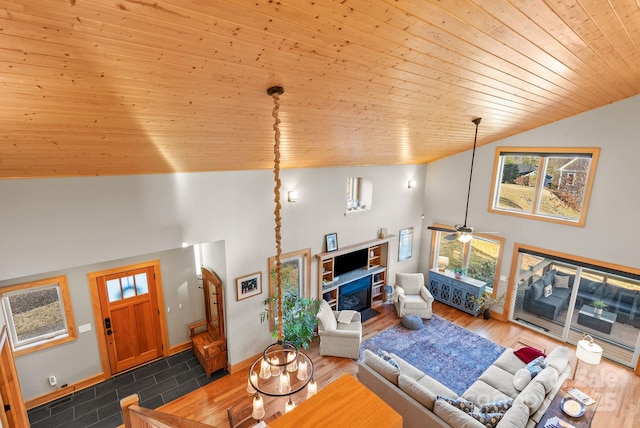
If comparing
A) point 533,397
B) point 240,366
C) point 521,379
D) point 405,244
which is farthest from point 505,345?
point 240,366

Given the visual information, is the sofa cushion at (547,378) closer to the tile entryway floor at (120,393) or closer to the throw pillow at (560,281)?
the throw pillow at (560,281)

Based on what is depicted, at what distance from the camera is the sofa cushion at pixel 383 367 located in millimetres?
4547

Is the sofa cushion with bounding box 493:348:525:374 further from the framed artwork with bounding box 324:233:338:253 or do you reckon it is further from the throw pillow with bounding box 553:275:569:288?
the framed artwork with bounding box 324:233:338:253

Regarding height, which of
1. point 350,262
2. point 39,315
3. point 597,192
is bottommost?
point 39,315

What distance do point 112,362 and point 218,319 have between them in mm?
1922

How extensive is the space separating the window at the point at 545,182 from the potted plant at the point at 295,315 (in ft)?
16.0

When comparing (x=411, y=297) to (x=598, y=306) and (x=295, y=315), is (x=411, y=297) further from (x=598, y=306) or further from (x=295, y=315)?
(x=598, y=306)

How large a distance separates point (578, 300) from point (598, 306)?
1.03 ft

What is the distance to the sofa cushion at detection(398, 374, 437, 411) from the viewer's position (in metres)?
4.08

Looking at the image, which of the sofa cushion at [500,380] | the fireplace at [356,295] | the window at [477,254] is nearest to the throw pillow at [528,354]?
the sofa cushion at [500,380]

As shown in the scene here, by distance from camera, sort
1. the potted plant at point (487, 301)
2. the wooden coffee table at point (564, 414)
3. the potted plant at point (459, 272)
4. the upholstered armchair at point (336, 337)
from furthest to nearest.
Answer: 1. the potted plant at point (459, 272)
2. the potted plant at point (487, 301)
3. the upholstered armchair at point (336, 337)
4. the wooden coffee table at point (564, 414)

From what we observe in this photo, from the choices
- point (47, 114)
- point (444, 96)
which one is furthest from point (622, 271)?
point (47, 114)

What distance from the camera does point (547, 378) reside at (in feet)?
14.7

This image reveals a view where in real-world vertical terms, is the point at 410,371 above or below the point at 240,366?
above
